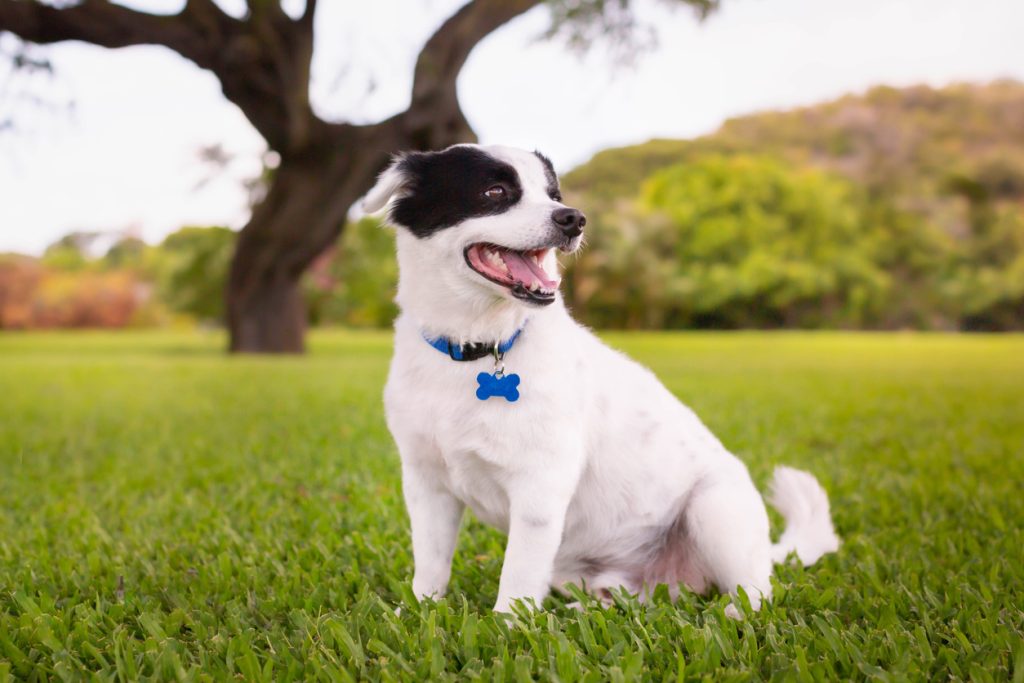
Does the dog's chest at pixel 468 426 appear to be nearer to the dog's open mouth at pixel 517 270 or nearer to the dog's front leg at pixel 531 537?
the dog's front leg at pixel 531 537

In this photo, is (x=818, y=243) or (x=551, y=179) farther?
(x=818, y=243)

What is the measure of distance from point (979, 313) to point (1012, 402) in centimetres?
2730

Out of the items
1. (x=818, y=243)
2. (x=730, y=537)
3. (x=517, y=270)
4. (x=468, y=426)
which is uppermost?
(x=517, y=270)

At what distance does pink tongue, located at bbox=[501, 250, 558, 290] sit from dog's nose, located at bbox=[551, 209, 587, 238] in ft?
0.46

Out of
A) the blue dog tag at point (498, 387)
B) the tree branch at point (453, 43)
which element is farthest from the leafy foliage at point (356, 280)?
the blue dog tag at point (498, 387)

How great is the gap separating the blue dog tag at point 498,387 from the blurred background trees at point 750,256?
15.5 meters

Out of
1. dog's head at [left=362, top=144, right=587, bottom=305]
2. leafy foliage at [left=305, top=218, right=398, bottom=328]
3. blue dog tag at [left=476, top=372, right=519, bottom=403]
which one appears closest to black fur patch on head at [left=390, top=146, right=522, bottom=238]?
dog's head at [left=362, top=144, right=587, bottom=305]

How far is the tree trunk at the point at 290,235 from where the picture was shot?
11.7 meters

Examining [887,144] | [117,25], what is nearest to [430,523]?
[117,25]

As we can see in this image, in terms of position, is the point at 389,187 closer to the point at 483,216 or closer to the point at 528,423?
the point at 483,216

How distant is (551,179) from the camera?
9.16 feet

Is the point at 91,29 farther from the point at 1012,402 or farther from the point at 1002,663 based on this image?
the point at 1012,402

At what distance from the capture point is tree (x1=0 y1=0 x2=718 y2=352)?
866cm

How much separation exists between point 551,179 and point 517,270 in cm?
47
